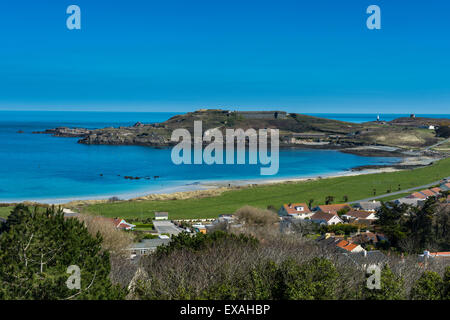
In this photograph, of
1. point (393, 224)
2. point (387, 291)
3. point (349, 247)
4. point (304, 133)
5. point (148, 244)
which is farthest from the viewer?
point (304, 133)

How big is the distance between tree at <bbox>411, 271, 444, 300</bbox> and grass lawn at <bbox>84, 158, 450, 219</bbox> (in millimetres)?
23034

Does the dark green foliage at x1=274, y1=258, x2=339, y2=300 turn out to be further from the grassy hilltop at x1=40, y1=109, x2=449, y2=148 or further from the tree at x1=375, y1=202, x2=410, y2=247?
the grassy hilltop at x1=40, y1=109, x2=449, y2=148

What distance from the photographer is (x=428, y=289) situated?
7.86 meters

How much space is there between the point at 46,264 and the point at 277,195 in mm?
34337

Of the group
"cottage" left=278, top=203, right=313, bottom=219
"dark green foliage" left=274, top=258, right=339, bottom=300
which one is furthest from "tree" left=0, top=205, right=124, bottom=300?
"cottage" left=278, top=203, right=313, bottom=219

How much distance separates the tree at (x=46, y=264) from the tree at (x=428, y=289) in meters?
5.45

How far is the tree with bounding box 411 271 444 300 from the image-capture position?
7763mm

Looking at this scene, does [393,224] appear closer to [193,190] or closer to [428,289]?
[428,289]

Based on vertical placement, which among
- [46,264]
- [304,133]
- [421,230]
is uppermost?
[304,133]

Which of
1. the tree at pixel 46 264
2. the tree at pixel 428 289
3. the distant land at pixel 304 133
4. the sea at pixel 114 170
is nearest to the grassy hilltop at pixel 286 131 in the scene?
the distant land at pixel 304 133

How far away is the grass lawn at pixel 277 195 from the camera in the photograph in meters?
32.6

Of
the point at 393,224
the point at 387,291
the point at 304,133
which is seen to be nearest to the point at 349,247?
the point at 393,224
